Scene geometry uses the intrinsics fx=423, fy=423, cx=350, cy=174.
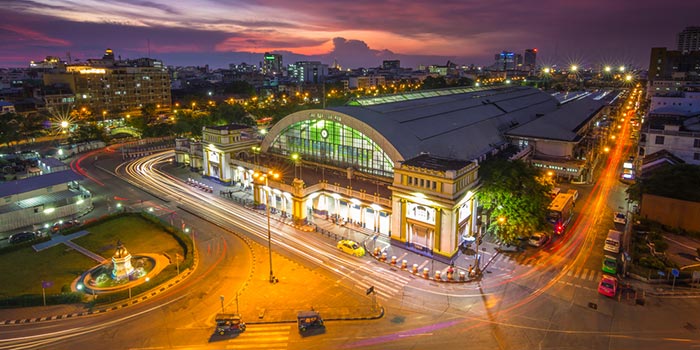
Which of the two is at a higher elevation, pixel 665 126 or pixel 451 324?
pixel 665 126

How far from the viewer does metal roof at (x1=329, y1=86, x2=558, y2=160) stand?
59.9 m

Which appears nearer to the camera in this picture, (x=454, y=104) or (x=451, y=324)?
(x=451, y=324)

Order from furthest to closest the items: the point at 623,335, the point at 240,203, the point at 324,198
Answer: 1. the point at 240,203
2. the point at 324,198
3. the point at 623,335

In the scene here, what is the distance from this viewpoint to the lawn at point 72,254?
133ft

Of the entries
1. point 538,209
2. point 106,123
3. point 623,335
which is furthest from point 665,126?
point 106,123

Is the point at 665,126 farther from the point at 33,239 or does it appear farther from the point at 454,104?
the point at 33,239

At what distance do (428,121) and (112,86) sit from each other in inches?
4931

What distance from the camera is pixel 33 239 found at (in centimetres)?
4972

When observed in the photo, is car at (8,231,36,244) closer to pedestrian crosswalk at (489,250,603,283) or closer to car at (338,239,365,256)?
car at (338,239,365,256)

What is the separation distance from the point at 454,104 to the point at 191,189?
172 ft

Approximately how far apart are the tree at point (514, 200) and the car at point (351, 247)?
48.9 ft

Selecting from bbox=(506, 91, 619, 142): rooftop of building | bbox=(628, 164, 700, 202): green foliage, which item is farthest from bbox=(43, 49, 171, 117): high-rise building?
bbox=(628, 164, 700, 202): green foliage

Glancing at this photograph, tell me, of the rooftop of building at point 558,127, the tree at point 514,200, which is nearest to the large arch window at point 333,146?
the tree at point 514,200

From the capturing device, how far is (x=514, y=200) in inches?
1822
